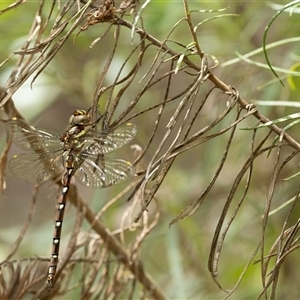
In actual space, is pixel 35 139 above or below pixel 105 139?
above

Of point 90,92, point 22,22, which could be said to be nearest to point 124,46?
point 90,92

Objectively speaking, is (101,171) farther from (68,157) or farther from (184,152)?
(184,152)

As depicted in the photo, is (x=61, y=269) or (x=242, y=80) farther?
(x=242, y=80)

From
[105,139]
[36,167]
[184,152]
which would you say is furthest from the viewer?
[184,152]

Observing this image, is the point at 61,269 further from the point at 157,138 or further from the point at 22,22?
the point at 157,138

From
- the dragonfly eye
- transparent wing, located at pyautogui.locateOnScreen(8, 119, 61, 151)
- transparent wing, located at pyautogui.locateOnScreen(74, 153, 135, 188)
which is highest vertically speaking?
transparent wing, located at pyautogui.locateOnScreen(8, 119, 61, 151)

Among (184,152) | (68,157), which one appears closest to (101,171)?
(68,157)
